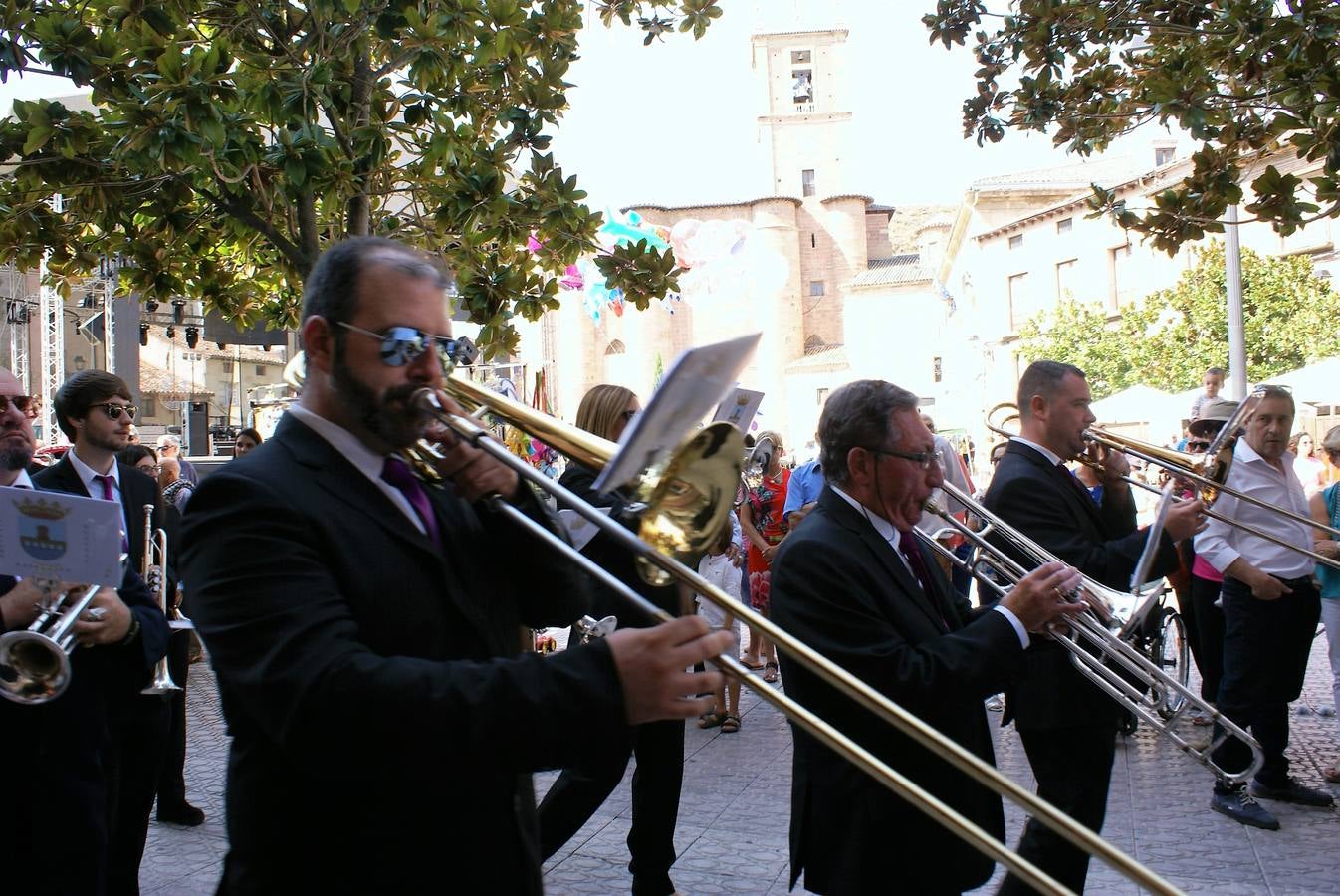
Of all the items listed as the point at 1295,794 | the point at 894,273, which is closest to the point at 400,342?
the point at 1295,794

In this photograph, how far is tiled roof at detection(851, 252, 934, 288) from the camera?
222ft

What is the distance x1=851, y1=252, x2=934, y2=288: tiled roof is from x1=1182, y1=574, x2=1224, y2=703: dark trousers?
2412 inches

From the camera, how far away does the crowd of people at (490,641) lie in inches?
66.4

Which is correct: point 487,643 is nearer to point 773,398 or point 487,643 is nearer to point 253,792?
point 253,792

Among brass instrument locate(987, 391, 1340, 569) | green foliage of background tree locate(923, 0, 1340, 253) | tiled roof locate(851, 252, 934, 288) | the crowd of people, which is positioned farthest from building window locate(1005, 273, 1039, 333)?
brass instrument locate(987, 391, 1340, 569)

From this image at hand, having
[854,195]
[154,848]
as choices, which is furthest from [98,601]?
[854,195]

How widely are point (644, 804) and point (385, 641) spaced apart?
2.77m

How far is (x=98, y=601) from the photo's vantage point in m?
3.59

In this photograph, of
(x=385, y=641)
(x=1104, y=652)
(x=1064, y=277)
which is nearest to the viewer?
(x=385, y=641)

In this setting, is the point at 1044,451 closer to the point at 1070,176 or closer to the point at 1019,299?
the point at 1019,299

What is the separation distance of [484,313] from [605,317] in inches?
2714

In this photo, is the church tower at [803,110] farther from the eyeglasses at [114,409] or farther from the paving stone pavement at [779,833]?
the eyeglasses at [114,409]

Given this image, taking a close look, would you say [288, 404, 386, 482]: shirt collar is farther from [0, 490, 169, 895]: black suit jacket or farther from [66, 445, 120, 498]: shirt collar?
[66, 445, 120, 498]: shirt collar

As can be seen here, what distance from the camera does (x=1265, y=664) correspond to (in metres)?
5.66
